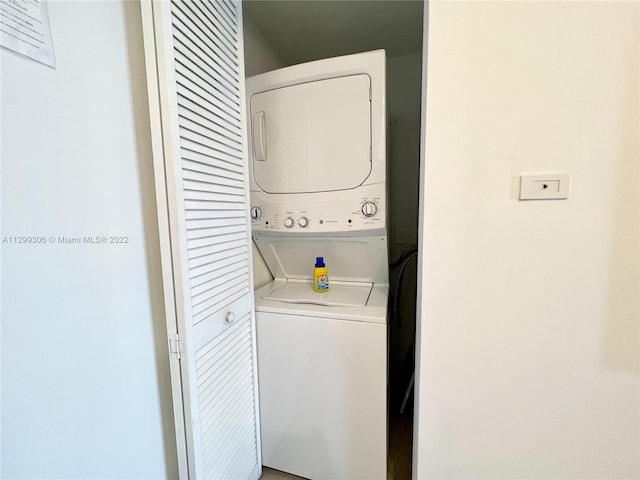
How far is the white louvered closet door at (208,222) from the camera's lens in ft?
3.06

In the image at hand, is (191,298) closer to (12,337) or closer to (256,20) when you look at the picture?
(12,337)

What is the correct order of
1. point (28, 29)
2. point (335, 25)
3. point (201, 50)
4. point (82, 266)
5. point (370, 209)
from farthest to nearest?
point (335, 25) → point (370, 209) → point (201, 50) → point (82, 266) → point (28, 29)

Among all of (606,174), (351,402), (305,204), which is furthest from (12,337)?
(606,174)

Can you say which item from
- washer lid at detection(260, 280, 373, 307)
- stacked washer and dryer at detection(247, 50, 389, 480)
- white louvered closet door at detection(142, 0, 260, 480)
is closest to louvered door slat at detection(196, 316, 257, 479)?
white louvered closet door at detection(142, 0, 260, 480)

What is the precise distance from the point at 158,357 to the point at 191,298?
0.98ft

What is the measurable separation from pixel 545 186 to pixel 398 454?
6.00 ft

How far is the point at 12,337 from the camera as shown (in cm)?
64

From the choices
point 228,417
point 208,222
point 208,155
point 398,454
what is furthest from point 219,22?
point 398,454

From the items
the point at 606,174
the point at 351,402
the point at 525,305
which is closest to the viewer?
the point at 606,174

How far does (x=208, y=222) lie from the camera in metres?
1.11

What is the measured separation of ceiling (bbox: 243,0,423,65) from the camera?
164cm

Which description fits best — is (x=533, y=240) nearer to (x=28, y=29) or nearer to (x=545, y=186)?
(x=545, y=186)

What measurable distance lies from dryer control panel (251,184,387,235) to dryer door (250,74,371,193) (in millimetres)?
54

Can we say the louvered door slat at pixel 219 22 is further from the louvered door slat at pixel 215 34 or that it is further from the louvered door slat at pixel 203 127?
the louvered door slat at pixel 203 127
